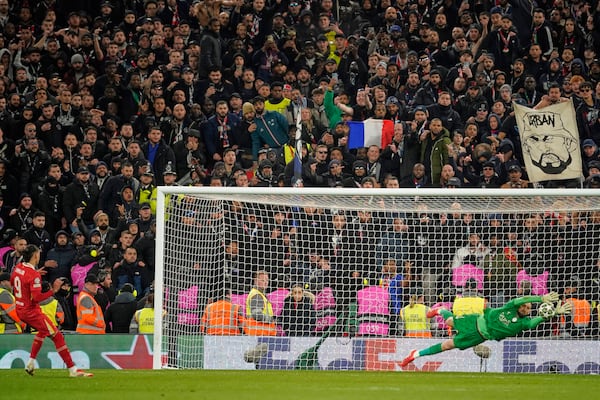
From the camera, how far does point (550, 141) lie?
666 inches

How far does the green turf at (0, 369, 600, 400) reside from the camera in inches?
395

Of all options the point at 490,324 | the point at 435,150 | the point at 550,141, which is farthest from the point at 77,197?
the point at 550,141

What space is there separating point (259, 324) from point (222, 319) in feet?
1.65

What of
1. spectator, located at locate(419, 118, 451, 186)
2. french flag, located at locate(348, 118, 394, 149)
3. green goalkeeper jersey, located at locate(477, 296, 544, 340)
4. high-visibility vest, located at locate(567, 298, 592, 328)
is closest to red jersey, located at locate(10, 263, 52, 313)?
green goalkeeper jersey, located at locate(477, 296, 544, 340)

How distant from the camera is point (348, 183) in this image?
16.5 metres

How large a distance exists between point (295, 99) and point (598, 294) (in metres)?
5.96

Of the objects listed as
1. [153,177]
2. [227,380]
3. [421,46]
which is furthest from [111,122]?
[227,380]

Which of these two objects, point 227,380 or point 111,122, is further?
point 111,122

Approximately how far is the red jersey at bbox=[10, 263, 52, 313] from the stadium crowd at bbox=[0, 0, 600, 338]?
10.8ft

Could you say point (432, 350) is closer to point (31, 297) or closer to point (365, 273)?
point (365, 273)

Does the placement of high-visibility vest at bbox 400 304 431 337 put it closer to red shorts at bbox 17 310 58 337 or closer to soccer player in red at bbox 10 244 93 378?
soccer player in red at bbox 10 244 93 378

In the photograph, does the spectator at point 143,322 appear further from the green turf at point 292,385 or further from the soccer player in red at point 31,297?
the soccer player in red at point 31,297

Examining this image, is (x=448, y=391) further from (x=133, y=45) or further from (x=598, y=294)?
(x=133, y=45)

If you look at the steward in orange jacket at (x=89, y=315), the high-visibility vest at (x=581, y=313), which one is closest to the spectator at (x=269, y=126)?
the steward in orange jacket at (x=89, y=315)
